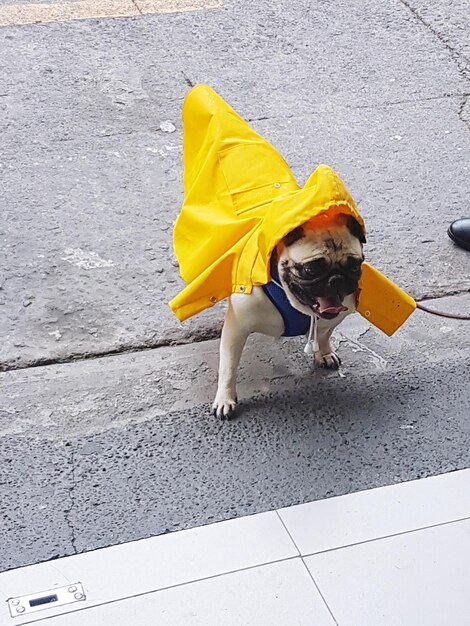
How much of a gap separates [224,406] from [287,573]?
0.68 metres

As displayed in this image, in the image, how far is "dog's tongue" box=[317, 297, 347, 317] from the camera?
2.73 metres

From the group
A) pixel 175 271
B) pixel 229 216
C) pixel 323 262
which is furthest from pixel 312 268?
pixel 175 271

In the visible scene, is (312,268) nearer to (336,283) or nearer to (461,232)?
(336,283)

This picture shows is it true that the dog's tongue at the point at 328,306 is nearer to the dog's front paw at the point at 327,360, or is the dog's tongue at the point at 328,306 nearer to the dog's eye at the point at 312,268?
the dog's eye at the point at 312,268

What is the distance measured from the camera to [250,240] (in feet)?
9.62

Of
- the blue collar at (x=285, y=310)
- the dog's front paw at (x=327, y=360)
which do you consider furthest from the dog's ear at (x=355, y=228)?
the dog's front paw at (x=327, y=360)

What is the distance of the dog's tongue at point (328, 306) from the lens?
273 cm

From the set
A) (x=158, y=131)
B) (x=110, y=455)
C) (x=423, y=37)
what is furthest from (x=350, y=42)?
(x=110, y=455)

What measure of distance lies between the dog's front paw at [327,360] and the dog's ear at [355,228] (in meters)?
0.68

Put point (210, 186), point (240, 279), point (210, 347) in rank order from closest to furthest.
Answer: point (240, 279), point (210, 186), point (210, 347)

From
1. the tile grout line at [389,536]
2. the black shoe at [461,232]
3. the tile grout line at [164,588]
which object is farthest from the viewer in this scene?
the black shoe at [461,232]

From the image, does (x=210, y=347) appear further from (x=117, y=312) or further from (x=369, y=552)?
(x=369, y=552)

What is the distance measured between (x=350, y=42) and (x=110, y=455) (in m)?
3.31

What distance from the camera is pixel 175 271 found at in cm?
372
